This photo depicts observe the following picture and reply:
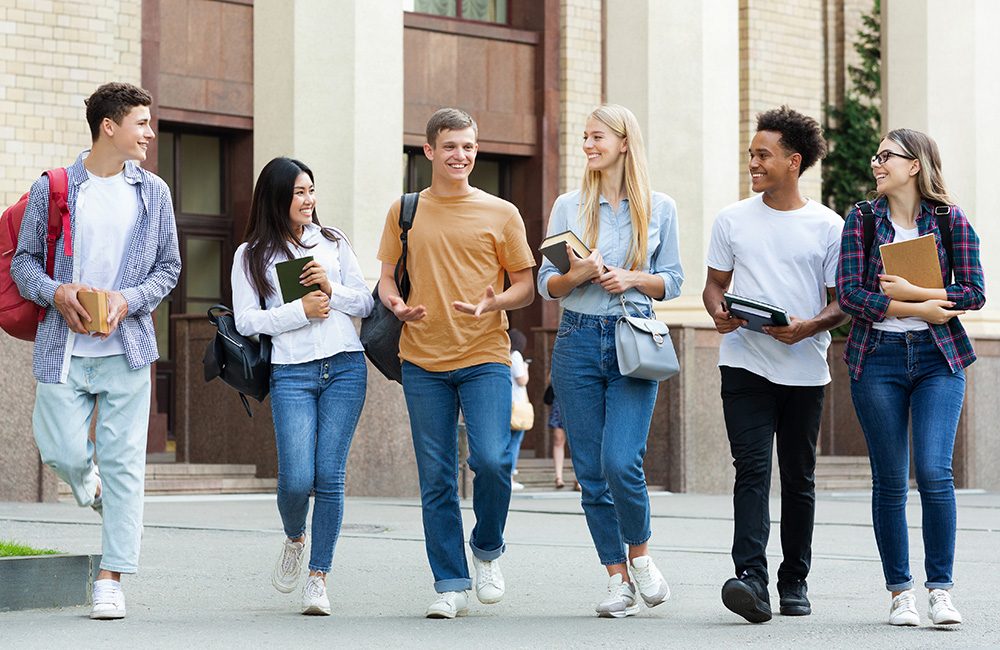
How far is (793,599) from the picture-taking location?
7000mm

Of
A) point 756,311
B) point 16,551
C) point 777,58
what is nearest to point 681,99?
point 777,58

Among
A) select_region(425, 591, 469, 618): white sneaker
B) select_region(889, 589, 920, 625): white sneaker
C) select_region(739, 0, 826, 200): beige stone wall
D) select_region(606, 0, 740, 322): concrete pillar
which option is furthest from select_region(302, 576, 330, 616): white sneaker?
select_region(739, 0, 826, 200): beige stone wall

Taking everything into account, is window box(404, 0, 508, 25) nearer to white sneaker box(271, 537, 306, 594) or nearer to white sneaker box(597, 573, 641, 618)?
white sneaker box(271, 537, 306, 594)

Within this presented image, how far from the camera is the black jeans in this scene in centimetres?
686

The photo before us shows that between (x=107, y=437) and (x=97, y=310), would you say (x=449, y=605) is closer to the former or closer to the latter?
(x=107, y=437)

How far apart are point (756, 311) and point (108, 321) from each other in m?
2.47

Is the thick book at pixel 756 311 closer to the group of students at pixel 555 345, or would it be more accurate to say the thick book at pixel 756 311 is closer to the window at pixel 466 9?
the group of students at pixel 555 345

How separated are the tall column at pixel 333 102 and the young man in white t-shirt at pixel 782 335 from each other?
7620 mm

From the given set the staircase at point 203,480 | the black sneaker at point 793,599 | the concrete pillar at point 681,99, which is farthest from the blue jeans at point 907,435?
the concrete pillar at point 681,99

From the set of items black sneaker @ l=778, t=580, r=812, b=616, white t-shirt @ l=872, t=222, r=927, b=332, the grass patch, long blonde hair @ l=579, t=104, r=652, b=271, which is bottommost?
black sneaker @ l=778, t=580, r=812, b=616

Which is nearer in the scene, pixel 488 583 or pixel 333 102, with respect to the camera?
pixel 488 583

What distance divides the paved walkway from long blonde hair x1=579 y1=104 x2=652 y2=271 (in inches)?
57.9

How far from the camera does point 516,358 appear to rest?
54.3 ft

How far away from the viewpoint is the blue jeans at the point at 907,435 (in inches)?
263
